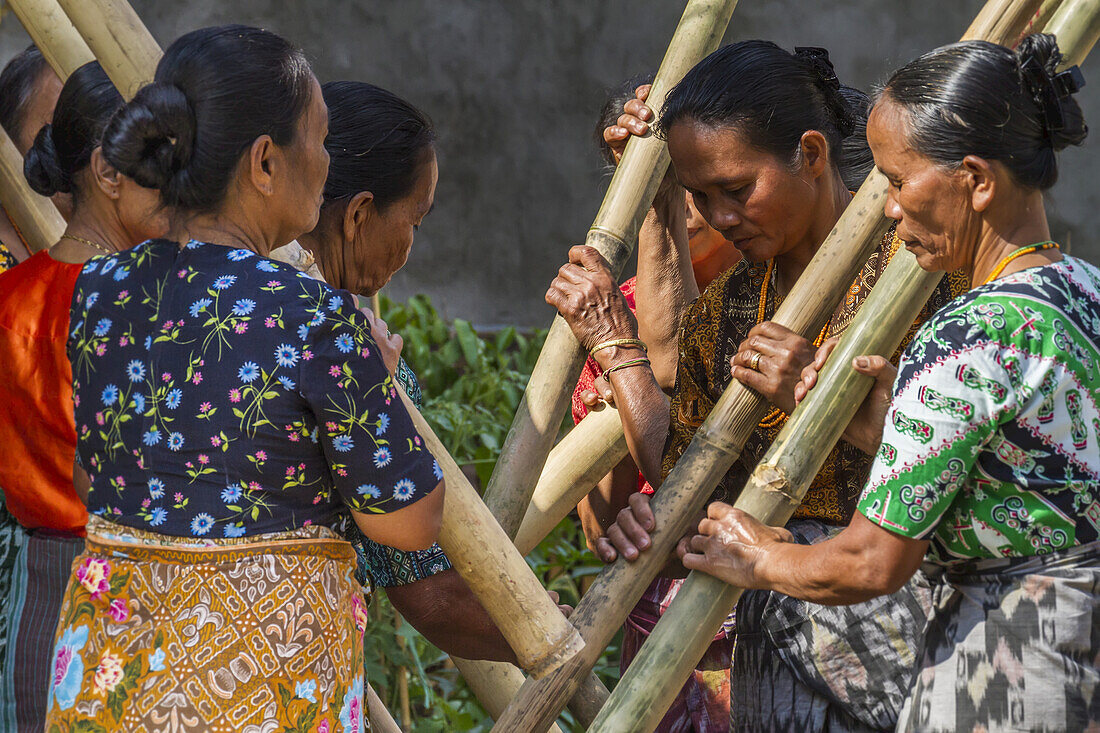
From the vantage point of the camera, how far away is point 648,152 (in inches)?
111

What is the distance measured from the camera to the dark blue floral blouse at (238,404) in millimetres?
1720

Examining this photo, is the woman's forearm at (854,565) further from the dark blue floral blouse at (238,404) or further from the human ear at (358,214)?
the human ear at (358,214)

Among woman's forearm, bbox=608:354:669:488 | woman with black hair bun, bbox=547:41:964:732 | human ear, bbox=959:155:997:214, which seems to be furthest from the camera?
woman's forearm, bbox=608:354:669:488

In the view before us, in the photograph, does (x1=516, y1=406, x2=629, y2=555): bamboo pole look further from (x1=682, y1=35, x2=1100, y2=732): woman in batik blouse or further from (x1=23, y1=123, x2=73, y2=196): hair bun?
(x1=23, y1=123, x2=73, y2=196): hair bun

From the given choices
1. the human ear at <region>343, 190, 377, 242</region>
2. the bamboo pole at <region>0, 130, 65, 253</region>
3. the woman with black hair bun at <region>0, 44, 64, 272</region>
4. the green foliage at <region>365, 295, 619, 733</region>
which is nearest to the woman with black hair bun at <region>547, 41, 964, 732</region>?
the human ear at <region>343, 190, 377, 242</region>

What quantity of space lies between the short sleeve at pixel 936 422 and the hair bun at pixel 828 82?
1.02 m

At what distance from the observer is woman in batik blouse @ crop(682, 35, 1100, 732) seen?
5.56ft

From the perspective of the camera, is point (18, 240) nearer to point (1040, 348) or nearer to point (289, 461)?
point (289, 461)

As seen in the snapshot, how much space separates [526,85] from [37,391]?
469cm

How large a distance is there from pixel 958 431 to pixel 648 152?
4.44ft

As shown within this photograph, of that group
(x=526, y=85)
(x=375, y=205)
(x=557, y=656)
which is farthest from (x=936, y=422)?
(x=526, y=85)

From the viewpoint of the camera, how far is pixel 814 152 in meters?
2.51

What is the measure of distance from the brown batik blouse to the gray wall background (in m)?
3.95

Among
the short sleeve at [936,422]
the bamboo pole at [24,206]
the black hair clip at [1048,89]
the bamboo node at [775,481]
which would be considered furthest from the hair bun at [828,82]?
the bamboo pole at [24,206]
